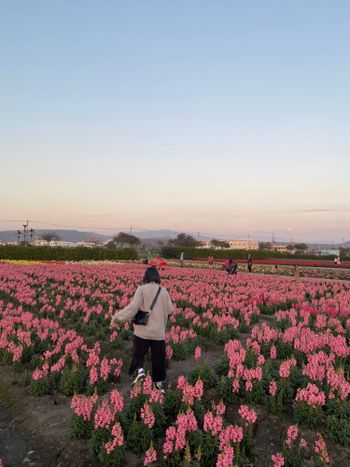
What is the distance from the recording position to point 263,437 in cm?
523

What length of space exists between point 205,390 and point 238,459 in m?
2.17

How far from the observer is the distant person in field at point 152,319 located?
6184mm

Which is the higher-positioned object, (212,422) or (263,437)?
(212,422)

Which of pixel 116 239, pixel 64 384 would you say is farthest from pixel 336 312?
pixel 116 239

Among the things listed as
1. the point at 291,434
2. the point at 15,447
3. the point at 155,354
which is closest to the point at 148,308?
the point at 155,354

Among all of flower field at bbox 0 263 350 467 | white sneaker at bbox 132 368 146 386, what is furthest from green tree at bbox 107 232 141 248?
white sneaker at bbox 132 368 146 386

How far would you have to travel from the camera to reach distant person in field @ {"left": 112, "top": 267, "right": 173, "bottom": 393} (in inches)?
243

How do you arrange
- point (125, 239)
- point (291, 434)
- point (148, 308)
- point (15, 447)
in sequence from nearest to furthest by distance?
point (291, 434)
point (15, 447)
point (148, 308)
point (125, 239)

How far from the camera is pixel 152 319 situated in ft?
20.4

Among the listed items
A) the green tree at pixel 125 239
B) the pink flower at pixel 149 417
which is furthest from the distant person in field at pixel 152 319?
the green tree at pixel 125 239

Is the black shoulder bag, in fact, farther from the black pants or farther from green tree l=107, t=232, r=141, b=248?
green tree l=107, t=232, r=141, b=248

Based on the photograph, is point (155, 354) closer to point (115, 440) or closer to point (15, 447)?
point (115, 440)

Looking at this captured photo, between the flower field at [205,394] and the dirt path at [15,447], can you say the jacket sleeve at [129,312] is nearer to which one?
the flower field at [205,394]

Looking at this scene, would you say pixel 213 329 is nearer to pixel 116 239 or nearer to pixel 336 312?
pixel 336 312
